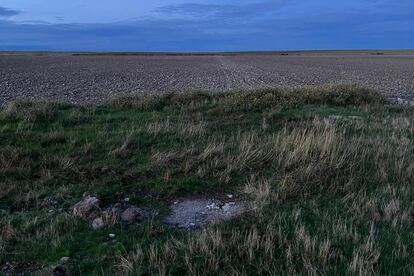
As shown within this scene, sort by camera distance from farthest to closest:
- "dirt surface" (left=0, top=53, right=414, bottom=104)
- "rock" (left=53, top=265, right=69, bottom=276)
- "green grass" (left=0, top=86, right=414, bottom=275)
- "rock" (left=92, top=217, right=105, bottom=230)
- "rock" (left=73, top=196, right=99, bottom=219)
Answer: "dirt surface" (left=0, top=53, right=414, bottom=104), "rock" (left=73, top=196, right=99, bottom=219), "rock" (left=92, top=217, right=105, bottom=230), "green grass" (left=0, top=86, right=414, bottom=275), "rock" (left=53, top=265, right=69, bottom=276)

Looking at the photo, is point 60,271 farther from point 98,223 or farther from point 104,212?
point 104,212

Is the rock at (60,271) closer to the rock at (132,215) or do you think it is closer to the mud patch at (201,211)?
the rock at (132,215)

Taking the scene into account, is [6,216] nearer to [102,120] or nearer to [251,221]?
[251,221]

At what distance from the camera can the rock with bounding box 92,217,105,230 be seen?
19.2ft

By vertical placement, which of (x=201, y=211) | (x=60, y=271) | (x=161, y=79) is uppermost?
(x=60, y=271)

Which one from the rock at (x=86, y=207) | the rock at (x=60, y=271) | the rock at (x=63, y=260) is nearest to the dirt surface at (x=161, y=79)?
the rock at (x=86, y=207)

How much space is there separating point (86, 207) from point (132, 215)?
0.67 metres

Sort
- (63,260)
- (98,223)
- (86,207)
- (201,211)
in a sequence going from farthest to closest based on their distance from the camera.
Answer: (201,211), (86,207), (98,223), (63,260)

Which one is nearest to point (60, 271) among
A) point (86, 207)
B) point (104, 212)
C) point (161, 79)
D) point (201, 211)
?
point (104, 212)

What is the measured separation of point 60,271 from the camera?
4730mm

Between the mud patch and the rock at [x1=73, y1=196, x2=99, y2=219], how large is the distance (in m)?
0.97

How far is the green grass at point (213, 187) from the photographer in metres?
4.93

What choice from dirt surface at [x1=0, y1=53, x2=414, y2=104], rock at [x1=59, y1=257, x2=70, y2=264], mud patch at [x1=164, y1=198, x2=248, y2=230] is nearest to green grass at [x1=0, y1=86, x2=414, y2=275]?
rock at [x1=59, y1=257, x2=70, y2=264]

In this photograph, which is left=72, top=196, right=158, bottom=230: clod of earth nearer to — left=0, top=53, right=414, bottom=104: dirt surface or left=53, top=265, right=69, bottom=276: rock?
left=53, top=265, right=69, bottom=276: rock
